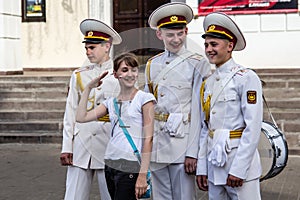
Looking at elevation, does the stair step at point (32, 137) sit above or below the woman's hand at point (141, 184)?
below

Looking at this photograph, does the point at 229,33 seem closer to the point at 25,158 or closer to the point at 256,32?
the point at 25,158

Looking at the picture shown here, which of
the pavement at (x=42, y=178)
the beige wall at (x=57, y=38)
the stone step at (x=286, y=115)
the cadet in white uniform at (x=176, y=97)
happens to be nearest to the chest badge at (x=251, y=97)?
the cadet in white uniform at (x=176, y=97)

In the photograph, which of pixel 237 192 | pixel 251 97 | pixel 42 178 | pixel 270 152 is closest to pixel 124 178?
pixel 237 192

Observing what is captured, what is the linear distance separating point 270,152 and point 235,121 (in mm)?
725

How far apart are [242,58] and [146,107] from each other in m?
9.48

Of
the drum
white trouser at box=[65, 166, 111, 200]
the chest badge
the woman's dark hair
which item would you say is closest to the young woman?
the woman's dark hair

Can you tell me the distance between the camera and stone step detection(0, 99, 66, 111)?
41.7ft

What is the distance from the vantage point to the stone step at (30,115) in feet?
40.4

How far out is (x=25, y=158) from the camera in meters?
10.3

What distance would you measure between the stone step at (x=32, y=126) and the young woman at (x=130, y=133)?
7399mm

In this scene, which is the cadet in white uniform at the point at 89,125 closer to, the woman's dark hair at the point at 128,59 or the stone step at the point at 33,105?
the woman's dark hair at the point at 128,59

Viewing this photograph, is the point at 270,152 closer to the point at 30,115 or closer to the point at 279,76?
the point at 279,76

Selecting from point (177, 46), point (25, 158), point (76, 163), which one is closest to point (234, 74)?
point (177, 46)

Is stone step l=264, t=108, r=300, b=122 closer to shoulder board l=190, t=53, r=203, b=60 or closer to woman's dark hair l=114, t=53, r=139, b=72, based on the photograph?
shoulder board l=190, t=53, r=203, b=60
